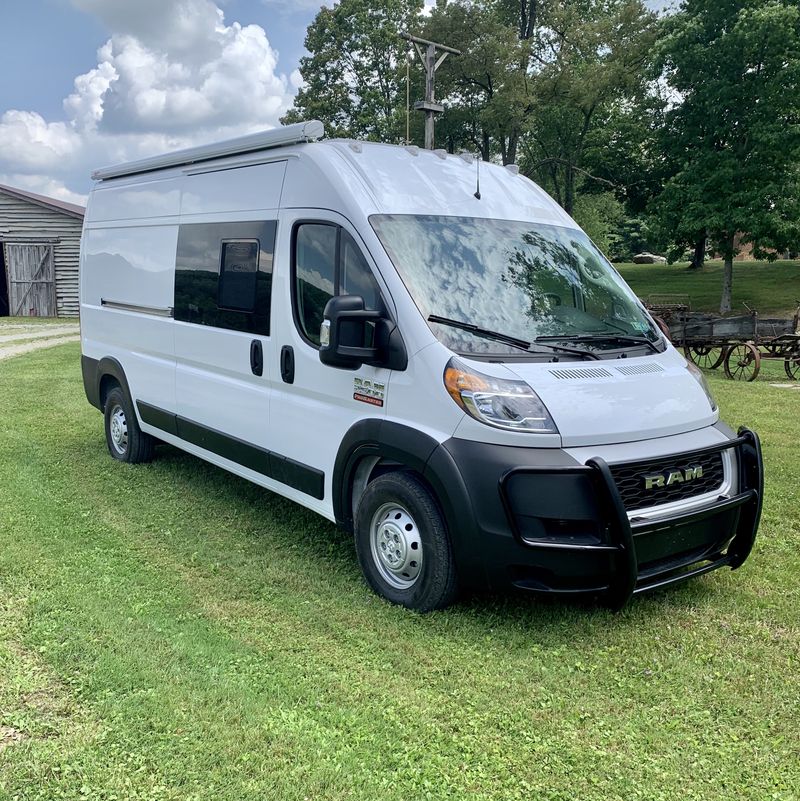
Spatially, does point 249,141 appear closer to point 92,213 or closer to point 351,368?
point 351,368

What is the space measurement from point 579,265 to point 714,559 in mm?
1951

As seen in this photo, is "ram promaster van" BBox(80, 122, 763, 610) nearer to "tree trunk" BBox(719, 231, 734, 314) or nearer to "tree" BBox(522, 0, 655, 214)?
"tree trunk" BBox(719, 231, 734, 314)

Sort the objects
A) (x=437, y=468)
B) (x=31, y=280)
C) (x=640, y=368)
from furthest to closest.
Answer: (x=31, y=280)
(x=640, y=368)
(x=437, y=468)

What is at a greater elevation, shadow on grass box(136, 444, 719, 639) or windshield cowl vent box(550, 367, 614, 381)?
windshield cowl vent box(550, 367, 614, 381)

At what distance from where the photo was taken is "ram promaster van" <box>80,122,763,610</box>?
375cm

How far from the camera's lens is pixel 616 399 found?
3.92 m

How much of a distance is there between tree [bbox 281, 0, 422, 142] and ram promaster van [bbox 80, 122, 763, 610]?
123ft

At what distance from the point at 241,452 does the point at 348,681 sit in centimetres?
237

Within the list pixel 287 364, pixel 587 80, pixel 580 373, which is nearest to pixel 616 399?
pixel 580 373

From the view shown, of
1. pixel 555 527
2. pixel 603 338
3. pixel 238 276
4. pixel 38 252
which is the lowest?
pixel 555 527

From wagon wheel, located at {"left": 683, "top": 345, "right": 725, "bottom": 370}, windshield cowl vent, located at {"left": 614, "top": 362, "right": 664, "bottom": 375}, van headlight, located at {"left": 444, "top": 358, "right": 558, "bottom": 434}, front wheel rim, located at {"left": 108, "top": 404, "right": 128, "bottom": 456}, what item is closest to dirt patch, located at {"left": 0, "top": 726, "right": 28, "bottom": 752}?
van headlight, located at {"left": 444, "top": 358, "right": 558, "bottom": 434}

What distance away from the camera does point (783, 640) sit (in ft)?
13.0

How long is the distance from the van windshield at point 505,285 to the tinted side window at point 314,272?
15.5 inches

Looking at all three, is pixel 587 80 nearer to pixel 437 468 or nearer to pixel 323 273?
pixel 323 273
